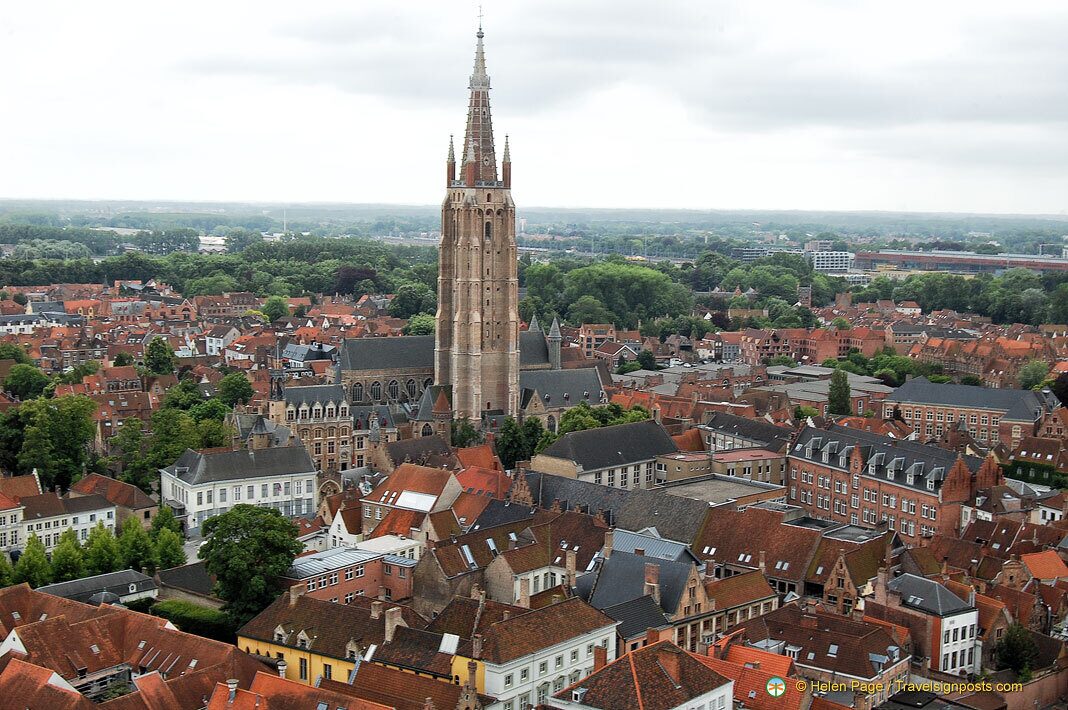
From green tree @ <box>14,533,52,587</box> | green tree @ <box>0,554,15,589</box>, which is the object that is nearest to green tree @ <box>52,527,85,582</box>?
green tree @ <box>14,533,52,587</box>

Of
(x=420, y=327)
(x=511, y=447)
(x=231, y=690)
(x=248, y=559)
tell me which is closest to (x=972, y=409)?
(x=511, y=447)

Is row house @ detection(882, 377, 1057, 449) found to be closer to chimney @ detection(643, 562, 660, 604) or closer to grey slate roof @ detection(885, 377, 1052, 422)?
grey slate roof @ detection(885, 377, 1052, 422)

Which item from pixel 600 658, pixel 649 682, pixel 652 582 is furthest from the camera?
pixel 652 582

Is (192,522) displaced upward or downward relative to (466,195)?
downward

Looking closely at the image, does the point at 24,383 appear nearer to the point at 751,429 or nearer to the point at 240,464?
A: the point at 240,464

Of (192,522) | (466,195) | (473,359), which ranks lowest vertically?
(192,522)

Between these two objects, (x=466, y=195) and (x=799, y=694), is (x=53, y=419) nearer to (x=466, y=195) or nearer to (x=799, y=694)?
(x=466, y=195)

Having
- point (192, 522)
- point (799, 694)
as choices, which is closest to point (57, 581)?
point (192, 522)

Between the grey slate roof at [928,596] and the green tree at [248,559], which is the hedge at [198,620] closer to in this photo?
the green tree at [248,559]
